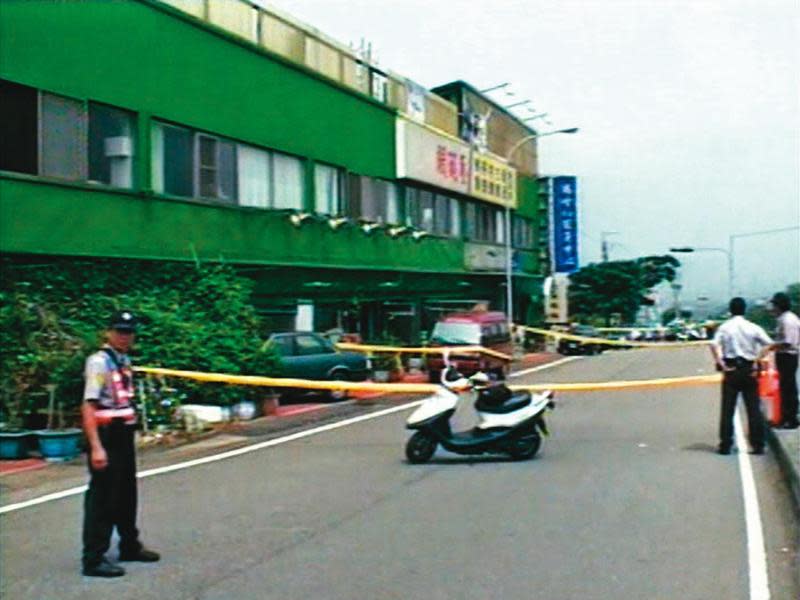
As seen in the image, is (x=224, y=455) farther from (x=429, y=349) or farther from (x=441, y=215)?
(x=441, y=215)

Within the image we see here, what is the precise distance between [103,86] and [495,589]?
578 inches

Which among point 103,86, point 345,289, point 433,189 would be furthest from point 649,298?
point 103,86

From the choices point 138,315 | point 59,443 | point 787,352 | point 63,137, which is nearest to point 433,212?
point 63,137

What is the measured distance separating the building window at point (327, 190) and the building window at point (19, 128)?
10312 mm

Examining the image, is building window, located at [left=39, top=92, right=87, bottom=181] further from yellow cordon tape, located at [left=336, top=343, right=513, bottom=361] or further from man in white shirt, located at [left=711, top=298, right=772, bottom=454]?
man in white shirt, located at [left=711, top=298, right=772, bottom=454]

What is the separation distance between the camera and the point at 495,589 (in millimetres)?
6160

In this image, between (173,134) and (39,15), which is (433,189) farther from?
(39,15)

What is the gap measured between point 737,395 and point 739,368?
31cm

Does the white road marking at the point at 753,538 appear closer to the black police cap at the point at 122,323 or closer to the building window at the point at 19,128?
the black police cap at the point at 122,323

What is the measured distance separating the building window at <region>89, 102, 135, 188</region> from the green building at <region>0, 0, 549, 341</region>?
29 millimetres

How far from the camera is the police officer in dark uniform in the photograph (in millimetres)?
6730

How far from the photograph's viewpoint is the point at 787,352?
42.4 feet

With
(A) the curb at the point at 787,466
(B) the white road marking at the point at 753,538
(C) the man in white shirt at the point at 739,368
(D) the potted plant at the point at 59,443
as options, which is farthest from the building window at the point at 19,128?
(A) the curb at the point at 787,466

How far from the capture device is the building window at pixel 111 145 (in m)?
18.5
